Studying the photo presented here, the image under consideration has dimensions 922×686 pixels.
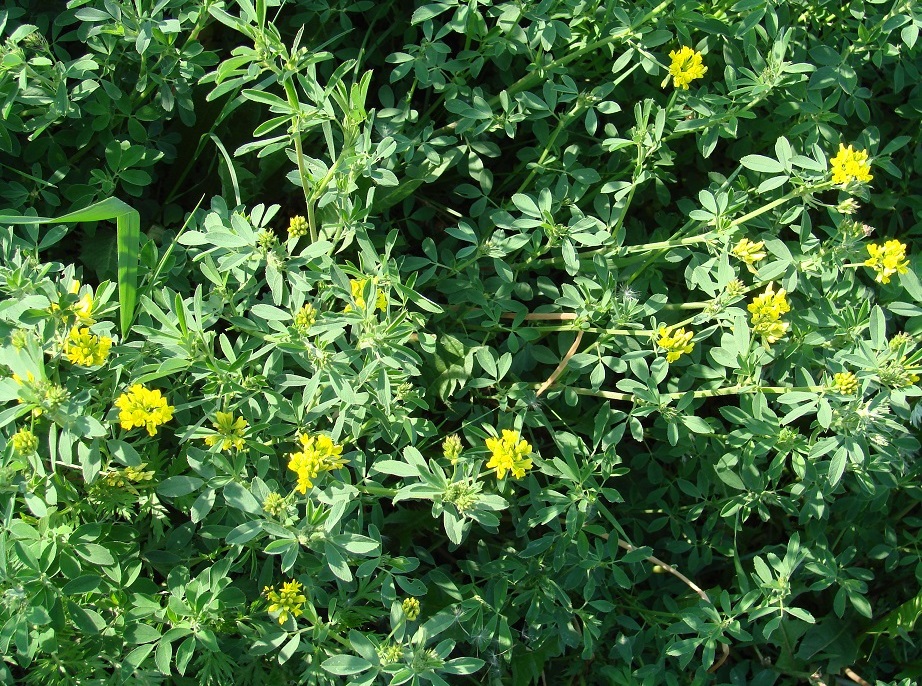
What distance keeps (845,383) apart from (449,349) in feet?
4.13

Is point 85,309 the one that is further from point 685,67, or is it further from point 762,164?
point 762,164

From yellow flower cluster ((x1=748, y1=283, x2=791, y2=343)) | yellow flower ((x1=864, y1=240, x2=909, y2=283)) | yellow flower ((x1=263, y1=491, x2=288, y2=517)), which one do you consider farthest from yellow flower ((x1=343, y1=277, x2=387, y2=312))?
yellow flower ((x1=864, y1=240, x2=909, y2=283))

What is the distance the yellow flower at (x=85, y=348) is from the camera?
2078 millimetres

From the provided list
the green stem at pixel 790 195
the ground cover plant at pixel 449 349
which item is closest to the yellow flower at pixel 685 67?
the ground cover plant at pixel 449 349

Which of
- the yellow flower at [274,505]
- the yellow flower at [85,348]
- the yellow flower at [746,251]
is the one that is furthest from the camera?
the yellow flower at [746,251]

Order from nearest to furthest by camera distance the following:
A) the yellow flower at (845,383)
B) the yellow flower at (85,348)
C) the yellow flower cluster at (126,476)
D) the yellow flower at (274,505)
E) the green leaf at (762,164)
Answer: the yellow flower at (85,348) → the yellow flower at (274,505) → the yellow flower cluster at (126,476) → the yellow flower at (845,383) → the green leaf at (762,164)

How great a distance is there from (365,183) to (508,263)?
59cm

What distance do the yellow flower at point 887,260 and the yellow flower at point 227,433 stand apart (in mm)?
1932

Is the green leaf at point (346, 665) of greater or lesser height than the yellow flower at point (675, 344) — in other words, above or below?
below

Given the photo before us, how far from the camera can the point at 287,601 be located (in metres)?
2.35

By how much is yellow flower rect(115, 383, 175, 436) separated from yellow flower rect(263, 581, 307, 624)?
59 cm

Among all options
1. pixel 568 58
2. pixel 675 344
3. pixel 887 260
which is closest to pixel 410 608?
pixel 675 344

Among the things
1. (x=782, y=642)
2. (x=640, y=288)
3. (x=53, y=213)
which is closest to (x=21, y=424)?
(x=53, y=213)

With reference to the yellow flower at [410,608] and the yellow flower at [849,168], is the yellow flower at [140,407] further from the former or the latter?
the yellow flower at [849,168]
